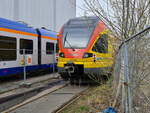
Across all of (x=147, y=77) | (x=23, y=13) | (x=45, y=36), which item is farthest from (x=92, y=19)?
(x=23, y=13)

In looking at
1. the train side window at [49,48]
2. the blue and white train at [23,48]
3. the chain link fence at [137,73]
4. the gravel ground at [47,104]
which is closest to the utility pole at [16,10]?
the blue and white train at [23,48]

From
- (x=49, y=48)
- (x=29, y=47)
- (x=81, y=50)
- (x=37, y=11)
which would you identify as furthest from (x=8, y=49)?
(x=37, y=11)

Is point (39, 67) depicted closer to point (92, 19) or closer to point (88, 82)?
point (88, 82)

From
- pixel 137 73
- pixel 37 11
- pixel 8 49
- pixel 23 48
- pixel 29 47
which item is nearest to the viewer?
pixel 137 73

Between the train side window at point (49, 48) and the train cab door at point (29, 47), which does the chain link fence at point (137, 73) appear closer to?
the train cab door at point (29, 47)

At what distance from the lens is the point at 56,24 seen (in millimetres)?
35875

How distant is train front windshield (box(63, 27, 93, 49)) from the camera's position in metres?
9.37

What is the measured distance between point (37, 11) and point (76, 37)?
20.9 m

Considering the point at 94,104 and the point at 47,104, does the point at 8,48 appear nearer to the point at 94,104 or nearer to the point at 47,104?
the point at 47,104

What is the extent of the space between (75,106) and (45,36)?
8666 mm

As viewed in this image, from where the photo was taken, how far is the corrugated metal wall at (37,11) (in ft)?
77.6

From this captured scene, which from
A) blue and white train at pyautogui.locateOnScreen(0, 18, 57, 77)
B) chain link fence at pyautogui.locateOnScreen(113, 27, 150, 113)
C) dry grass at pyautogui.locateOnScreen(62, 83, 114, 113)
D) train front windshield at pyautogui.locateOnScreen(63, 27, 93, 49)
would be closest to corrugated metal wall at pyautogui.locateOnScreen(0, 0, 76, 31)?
blue and white train at pyautogui.locateOnScreen(0, 18, 57, 77)

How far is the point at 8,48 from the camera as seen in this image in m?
10.7

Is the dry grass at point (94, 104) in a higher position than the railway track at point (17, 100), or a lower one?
higher
